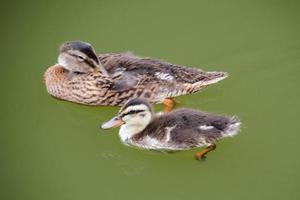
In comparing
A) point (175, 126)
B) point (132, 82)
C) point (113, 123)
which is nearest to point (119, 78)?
point (132, 82)

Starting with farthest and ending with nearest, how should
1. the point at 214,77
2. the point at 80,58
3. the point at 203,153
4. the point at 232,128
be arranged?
the point at 214,77 < the point at 80,58 < the point at 203,153 < the point at 232,128

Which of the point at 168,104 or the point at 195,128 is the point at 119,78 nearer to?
the point at 168,104

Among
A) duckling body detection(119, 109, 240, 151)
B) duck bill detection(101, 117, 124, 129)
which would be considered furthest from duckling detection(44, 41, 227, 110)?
duckling body detection(119, 109, 240, 151)

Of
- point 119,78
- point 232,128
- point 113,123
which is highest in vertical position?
point 119,78

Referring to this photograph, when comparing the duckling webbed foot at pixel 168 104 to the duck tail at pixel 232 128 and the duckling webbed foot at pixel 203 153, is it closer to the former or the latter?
the duckling webbed foot at pixel 203 153

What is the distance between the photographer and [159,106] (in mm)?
5879

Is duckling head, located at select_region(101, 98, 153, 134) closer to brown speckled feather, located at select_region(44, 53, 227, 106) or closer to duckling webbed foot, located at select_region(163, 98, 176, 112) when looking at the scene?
brown speckled feather, located at select_region(44, 53, 227, 106)

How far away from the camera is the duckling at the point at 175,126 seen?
16.3 ft

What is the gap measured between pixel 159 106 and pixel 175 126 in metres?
0.90

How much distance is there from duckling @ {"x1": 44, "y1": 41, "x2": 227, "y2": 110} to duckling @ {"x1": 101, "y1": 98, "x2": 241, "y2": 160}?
1.58 ft

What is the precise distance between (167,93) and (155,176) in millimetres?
1019

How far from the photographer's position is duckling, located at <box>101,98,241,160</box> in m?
4.98

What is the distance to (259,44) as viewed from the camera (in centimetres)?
655

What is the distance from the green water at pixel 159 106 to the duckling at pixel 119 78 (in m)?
0.22
